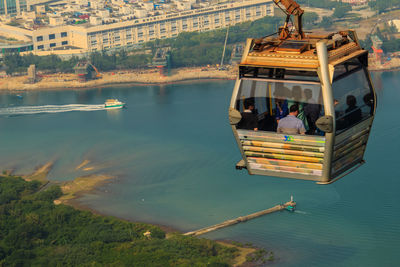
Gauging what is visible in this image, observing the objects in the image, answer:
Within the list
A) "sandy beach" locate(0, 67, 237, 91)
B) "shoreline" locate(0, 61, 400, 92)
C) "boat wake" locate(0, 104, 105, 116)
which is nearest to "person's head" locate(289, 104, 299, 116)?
"boat wake" locate(0, 104, 105, 116)

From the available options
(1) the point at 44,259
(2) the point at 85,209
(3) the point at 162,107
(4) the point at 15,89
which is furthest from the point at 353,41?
(4) the point at 15,89

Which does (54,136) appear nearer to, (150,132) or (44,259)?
(150,132)

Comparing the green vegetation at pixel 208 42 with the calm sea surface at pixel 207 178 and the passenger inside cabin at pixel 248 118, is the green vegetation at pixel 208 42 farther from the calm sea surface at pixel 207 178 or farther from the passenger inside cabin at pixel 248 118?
the passenger inside cabin at pixel 248 118

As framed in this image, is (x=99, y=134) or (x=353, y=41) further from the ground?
(x=353, y=41)

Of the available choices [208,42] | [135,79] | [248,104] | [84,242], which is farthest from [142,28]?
[248,104]

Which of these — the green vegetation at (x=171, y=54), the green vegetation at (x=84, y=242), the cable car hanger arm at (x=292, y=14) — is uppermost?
the cable car hanger arm at (x=292, y=14)

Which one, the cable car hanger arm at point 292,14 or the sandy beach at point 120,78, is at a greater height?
the cable car hanger arm at point 292,14

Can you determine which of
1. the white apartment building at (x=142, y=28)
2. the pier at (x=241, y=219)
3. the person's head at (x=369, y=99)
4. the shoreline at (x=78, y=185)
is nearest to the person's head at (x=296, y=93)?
the person's head at (x=369, y=99)

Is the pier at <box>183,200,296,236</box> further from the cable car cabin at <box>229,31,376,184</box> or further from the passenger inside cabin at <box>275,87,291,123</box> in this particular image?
the cable car cabin at <box>229,31,376,184</box>

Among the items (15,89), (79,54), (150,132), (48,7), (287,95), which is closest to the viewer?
(287,95)
